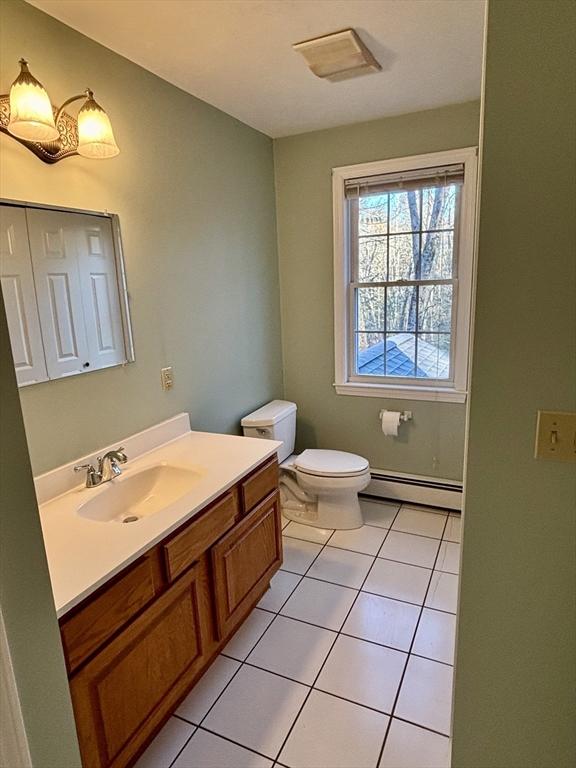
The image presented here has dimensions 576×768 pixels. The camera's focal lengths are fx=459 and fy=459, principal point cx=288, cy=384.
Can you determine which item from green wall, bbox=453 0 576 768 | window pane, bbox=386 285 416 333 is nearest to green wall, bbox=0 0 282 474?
window pane, bbox=386 285 416 333

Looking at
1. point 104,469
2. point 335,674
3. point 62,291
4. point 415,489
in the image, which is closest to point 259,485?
point 104,469

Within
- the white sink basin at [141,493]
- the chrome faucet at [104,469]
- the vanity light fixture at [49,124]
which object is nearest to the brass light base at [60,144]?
the vanity light fixture at [49,124]

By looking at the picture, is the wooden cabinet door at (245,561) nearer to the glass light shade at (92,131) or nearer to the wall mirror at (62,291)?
the wall mirror at (62,291)

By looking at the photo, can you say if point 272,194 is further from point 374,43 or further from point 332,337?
point 374,43

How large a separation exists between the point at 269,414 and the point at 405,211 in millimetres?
1565

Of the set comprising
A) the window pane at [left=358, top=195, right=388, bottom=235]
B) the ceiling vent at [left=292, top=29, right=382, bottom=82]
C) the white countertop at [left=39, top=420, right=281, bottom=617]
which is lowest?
the white countertop at [left=39, top=420, right=281, bottom=617]

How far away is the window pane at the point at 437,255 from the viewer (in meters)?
2.86

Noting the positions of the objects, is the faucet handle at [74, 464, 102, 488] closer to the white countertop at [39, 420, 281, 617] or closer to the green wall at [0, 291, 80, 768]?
the white countertop at [39, 420, 281, 617]

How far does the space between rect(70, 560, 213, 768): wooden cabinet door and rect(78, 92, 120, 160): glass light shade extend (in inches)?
61.6

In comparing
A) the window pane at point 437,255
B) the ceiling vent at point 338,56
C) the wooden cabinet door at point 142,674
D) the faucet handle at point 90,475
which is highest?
the ceiling vent at point 338,56

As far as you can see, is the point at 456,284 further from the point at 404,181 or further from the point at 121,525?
the point at 121,525

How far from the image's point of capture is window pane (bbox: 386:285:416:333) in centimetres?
303

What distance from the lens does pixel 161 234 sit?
218 cm

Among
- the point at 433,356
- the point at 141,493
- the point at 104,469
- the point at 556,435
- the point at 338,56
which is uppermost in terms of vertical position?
the point at 338,56
